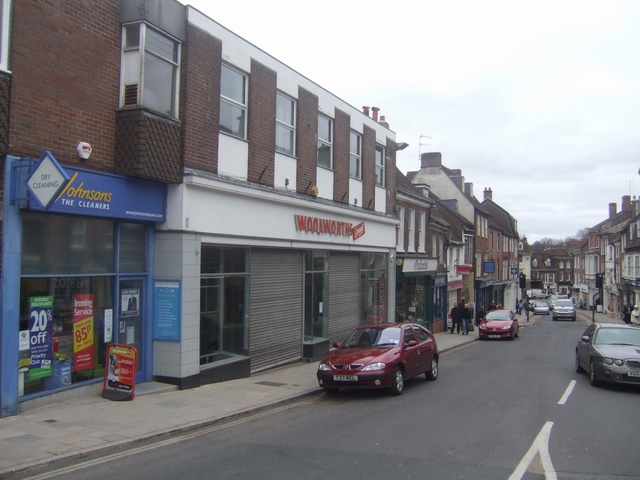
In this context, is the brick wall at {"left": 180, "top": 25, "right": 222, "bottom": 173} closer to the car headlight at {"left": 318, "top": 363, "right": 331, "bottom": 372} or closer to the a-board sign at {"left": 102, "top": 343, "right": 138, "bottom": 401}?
the a-board sign at {"left": 102, "top": 343, "right": 138, "bottom": 401}

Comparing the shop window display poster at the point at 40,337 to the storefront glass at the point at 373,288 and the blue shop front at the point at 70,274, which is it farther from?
the storefront glass at the point at 373,288

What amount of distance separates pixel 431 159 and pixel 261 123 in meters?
33.1

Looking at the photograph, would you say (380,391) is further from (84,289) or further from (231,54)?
(231,54)

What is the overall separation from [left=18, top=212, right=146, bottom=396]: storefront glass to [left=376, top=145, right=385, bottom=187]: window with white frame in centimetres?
1226

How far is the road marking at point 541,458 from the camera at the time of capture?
615 cm

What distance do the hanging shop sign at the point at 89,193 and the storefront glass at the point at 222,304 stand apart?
1720 millimetres

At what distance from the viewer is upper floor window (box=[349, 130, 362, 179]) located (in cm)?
1940

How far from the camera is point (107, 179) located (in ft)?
32.7

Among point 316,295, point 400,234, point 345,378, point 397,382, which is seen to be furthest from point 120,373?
point 400,234

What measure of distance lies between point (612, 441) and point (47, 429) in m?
7.95

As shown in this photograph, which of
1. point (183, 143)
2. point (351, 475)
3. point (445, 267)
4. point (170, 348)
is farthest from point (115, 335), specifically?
point (445, 267)

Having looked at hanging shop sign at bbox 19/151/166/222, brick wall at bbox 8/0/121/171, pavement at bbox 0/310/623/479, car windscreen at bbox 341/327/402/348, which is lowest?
pavement at bbox 0/310/623/479

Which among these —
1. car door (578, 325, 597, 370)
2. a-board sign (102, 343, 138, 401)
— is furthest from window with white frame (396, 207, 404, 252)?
a-board sign (102, 343, 138, 401)

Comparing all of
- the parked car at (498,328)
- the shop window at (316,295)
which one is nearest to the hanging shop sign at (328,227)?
the shop window at (316,295)
